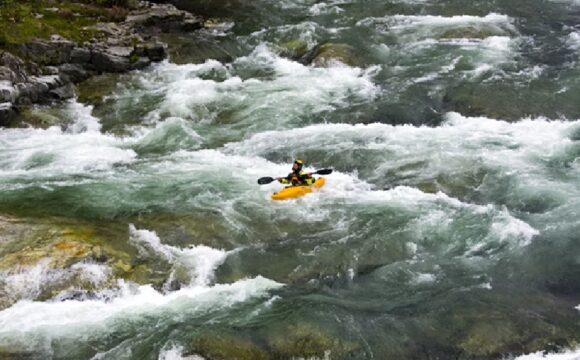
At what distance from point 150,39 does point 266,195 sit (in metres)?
10.3

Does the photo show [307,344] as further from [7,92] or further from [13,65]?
[13,65]

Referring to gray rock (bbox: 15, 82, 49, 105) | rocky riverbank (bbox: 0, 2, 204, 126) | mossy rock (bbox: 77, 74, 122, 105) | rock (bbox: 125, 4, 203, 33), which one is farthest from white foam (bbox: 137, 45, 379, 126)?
gray rock (bbox: 15, 82, 49, 105)

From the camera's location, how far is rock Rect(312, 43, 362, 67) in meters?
19.0

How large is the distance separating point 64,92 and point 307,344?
11.9 metres

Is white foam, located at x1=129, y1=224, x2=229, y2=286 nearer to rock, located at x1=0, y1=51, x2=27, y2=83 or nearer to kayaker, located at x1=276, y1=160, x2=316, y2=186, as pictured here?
kayaker, located at x1=276, y1=160, x2=316, y2=186

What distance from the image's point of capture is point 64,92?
17156 mm

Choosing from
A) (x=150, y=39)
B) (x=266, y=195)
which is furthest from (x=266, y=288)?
(x=150, y=39)

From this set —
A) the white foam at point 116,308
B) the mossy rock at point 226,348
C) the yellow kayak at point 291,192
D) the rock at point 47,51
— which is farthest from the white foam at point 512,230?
the rock at point 47,51

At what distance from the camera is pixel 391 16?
2309 cm

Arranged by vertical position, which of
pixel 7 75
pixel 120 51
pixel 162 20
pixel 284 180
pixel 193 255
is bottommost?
pixel 193 255

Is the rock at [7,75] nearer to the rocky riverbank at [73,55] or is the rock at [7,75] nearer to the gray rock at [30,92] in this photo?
the rocky riverbank at [73,55]

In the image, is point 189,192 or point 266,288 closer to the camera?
point 266,288

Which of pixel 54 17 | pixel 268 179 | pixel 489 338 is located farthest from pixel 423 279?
pixel 54 17

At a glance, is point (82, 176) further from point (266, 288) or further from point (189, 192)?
point (266, 288)
